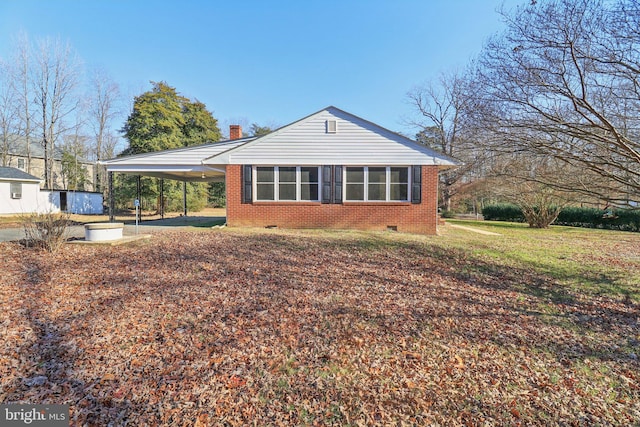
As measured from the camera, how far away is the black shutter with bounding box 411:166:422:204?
1170 cm

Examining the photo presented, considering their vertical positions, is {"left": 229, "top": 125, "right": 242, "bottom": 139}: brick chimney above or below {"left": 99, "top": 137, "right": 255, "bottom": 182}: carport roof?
above

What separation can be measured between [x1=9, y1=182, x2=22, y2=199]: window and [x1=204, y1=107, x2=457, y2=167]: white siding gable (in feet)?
58.5

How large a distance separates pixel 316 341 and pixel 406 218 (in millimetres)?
9308

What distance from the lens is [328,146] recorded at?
462 inches

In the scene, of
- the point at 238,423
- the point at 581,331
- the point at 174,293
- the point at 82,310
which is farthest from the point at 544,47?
the point at 82,310

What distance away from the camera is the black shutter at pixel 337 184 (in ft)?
38.6

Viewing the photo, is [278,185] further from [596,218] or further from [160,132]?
[596,218]

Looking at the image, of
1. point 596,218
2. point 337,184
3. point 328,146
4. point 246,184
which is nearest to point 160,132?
point 246,184

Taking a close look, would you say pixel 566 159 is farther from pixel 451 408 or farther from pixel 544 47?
pixel 451 408

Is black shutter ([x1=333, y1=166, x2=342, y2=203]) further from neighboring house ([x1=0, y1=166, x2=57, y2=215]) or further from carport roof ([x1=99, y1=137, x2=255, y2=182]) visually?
neighboring house ([x1=0, y1=166, x2=57, y2=215])

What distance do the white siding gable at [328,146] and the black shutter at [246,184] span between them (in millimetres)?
268

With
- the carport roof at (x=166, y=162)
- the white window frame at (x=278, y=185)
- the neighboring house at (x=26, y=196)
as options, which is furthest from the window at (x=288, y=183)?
the neighboring house at (x=26, y=196)

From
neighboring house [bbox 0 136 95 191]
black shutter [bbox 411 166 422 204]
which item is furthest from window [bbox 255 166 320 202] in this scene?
neighboring house [bbox 0 136 95 191]

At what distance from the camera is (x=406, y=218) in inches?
469
